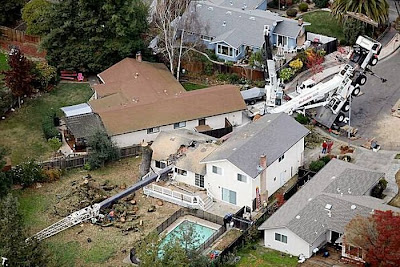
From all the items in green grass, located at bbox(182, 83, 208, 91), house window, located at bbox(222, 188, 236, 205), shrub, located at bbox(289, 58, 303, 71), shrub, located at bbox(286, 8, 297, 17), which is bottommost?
house window, located at bbox(222, 188, 236, 205)

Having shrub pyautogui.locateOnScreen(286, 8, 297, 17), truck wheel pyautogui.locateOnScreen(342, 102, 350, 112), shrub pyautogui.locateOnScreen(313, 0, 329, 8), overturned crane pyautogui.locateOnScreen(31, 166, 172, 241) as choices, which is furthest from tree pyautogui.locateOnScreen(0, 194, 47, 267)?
shrub pyautogui.locateOnScreen(313, 0, 329, 8)

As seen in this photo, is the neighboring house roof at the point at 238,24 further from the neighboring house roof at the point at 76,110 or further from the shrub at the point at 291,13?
the neighboring house roof at the point at 76,110

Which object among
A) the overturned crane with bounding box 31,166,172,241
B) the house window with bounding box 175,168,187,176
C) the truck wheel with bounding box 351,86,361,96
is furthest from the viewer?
the truck wheel with bounding box 351,86,361,96

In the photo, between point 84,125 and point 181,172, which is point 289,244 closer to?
point 181,172

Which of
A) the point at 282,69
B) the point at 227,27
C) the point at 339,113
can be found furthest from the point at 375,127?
the point at 227,27

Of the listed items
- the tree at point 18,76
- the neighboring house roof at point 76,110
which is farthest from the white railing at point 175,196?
the tree at point 18,76

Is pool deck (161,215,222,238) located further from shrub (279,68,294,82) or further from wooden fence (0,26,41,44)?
wooden fence (0,26,41,44)

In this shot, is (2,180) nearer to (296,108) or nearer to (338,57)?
(296,108)
